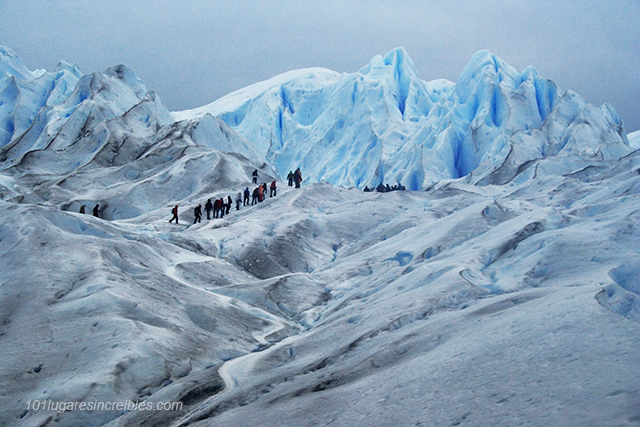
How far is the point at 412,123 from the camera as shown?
58.3 metres

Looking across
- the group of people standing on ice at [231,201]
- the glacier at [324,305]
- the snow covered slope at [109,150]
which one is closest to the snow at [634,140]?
the glacier at [324,305]

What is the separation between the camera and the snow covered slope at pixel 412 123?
1879 inches

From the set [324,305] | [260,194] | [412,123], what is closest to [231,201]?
[260,194]

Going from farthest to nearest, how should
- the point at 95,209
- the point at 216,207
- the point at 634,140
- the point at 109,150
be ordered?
1. the point at 634,140
2. the point at 109,150
3. the point at 95,209
4. the point at 216,207

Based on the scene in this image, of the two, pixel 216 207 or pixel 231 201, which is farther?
pixel 231 201

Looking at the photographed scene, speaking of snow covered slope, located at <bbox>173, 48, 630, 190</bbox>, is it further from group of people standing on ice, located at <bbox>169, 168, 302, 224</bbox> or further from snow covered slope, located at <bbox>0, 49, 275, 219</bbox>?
group of people standing on ice, located at <bbox>169, 168, 302, 224</bbox>

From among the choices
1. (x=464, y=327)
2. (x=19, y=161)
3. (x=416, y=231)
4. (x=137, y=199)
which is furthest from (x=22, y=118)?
(x=464, y=327)

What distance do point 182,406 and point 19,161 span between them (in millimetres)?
33901

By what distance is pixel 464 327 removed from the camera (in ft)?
28.9

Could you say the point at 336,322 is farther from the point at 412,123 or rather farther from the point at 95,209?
the point at 412,123

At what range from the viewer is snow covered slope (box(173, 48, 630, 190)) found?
157 ft

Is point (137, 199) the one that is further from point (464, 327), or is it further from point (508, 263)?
point (464, 327)

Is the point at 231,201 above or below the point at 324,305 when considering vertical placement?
below

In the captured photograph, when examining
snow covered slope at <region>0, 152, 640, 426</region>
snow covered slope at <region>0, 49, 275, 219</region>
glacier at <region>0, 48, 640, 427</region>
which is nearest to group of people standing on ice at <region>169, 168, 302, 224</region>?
glacier at <region>0, 48, 640, 427</region>
